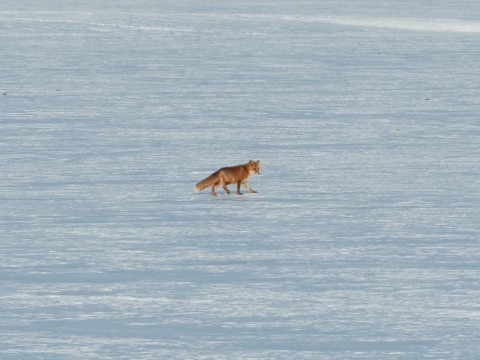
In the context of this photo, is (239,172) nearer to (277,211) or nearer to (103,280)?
(277,211)

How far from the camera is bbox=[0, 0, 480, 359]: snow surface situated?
19.2ft

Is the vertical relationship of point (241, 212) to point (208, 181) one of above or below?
below

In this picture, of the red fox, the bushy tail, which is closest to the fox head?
the red fox

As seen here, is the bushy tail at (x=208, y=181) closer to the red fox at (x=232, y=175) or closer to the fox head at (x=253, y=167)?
the red fox at (x=232, y=175)

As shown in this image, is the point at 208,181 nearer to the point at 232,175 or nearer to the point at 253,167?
the point at 232,175

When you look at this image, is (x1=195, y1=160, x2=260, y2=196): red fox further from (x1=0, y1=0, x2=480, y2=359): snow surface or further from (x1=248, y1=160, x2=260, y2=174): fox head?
(x1=0, y1=0, x2=480, y2=359): snow surface

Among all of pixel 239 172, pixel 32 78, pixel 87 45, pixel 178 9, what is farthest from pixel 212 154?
pixel 178 9

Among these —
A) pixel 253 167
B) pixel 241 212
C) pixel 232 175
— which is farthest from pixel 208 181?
pixel 241 212

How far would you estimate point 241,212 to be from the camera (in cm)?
895

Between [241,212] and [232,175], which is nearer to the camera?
[241,212]

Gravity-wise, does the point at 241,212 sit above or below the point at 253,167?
below

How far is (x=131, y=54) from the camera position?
23656 millimetres

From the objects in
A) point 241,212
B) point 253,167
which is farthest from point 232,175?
point 241,212

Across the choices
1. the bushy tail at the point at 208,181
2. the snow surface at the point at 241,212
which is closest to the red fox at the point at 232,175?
the bushy tail at the point at 208,181
